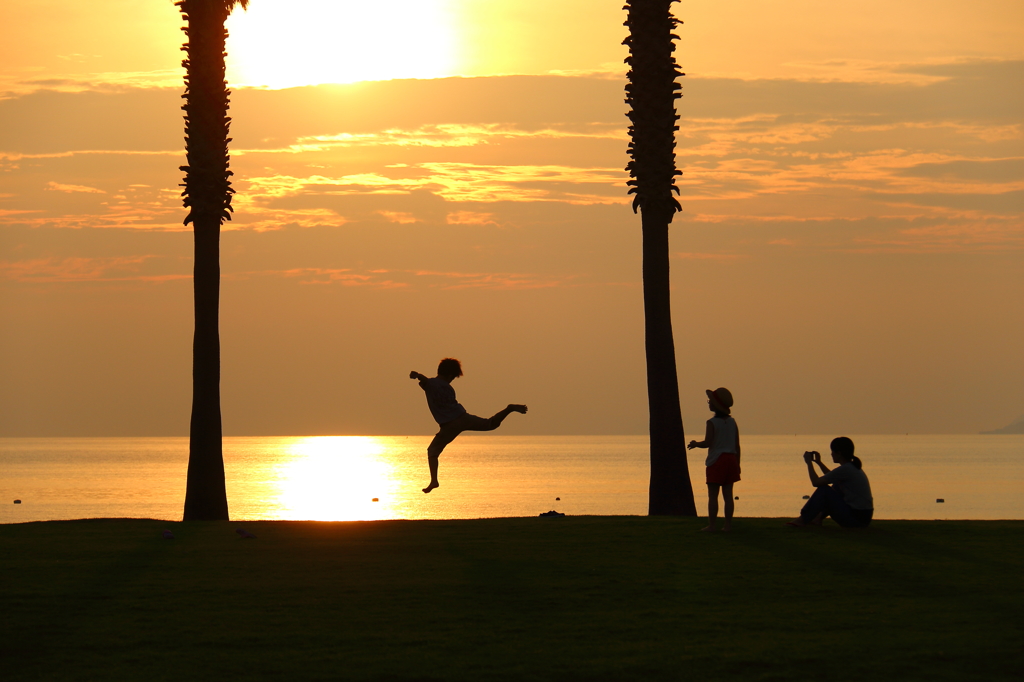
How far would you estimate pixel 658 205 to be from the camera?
81.0ft

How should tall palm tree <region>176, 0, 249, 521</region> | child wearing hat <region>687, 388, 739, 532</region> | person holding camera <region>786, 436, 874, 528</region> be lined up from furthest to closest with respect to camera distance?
tall palm tree <region>176, 0, 249, 521</region> < person holding camera <region>786, 436, 874, 528</region> < child wearing hat <region>687, 388, 739, 532</region>

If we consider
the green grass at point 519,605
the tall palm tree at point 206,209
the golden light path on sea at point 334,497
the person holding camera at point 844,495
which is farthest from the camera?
the golden light path on sea at point 334,497

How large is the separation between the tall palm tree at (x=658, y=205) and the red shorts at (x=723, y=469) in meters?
7.99

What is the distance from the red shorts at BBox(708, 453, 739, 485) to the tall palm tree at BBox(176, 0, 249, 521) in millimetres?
13336

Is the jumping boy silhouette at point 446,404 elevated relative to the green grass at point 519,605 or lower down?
elevated

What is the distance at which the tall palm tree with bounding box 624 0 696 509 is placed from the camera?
80.2 ft

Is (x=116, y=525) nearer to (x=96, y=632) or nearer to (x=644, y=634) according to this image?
(x=96, y=632)

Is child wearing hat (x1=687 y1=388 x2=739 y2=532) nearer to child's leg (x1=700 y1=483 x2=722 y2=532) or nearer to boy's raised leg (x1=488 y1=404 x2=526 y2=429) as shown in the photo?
child's leg (x1=700 y1=483 x2=722 y2=532)

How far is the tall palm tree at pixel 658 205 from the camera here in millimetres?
24453

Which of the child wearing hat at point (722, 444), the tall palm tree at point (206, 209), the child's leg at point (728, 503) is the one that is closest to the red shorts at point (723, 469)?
the child wearing hat at point (722, 444)

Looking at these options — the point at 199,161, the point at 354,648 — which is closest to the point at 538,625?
the point at 354,648

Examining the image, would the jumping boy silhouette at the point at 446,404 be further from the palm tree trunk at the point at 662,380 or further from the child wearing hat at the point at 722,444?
the palm tree trunk at the point at 662,380

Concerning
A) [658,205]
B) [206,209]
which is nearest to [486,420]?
[658,205]

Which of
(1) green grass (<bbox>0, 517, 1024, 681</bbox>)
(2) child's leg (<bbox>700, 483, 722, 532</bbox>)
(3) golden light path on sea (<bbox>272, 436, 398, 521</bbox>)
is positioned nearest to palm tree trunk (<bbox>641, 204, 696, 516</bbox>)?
(1) green grass (<bbox>0, 517, 1024, 681</bbox>)
